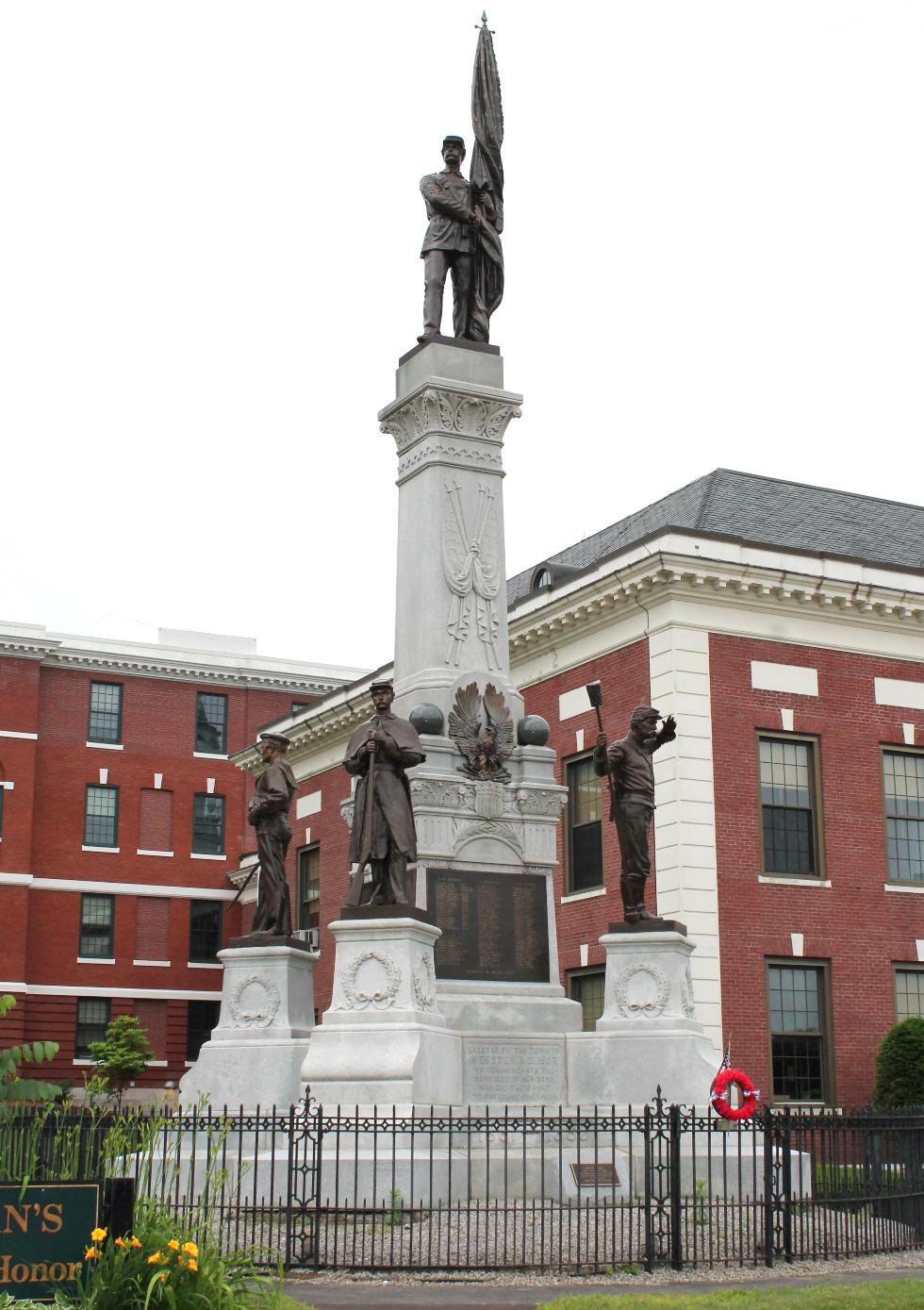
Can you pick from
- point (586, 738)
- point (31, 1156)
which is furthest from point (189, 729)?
point (31, 1156)

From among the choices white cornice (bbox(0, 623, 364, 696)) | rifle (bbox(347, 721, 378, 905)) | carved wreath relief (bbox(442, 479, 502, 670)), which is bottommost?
rifle (bbox(347, 721, 378, 905))

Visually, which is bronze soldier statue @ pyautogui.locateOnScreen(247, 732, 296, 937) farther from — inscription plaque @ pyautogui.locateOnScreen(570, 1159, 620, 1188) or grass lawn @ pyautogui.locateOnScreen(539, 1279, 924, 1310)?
grass lawn @ pyautogui.locateOnScreen(539, 1279, 924, 1310)

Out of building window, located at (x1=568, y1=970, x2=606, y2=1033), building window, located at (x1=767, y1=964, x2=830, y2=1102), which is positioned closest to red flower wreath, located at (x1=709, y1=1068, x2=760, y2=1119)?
building window, located at (x1=767, y1=964, x2=830, y2=1102)

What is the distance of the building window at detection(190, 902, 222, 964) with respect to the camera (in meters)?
56.6

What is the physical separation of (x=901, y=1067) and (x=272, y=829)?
13144 millimetres

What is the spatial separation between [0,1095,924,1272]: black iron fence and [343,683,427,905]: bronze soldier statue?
2237 mm

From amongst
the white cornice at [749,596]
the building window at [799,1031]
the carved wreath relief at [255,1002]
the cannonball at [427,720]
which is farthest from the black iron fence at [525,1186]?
the white cornice at [749,596]

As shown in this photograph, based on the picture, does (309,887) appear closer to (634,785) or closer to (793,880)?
(793,880)

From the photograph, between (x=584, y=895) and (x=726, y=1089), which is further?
(x=584, y=895)

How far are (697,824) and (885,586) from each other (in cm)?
601

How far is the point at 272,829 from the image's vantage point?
18.9 m

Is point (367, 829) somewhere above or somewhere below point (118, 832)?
below

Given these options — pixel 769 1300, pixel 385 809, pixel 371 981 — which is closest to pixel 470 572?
pixel 385 809

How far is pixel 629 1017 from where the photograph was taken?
17.2 m
